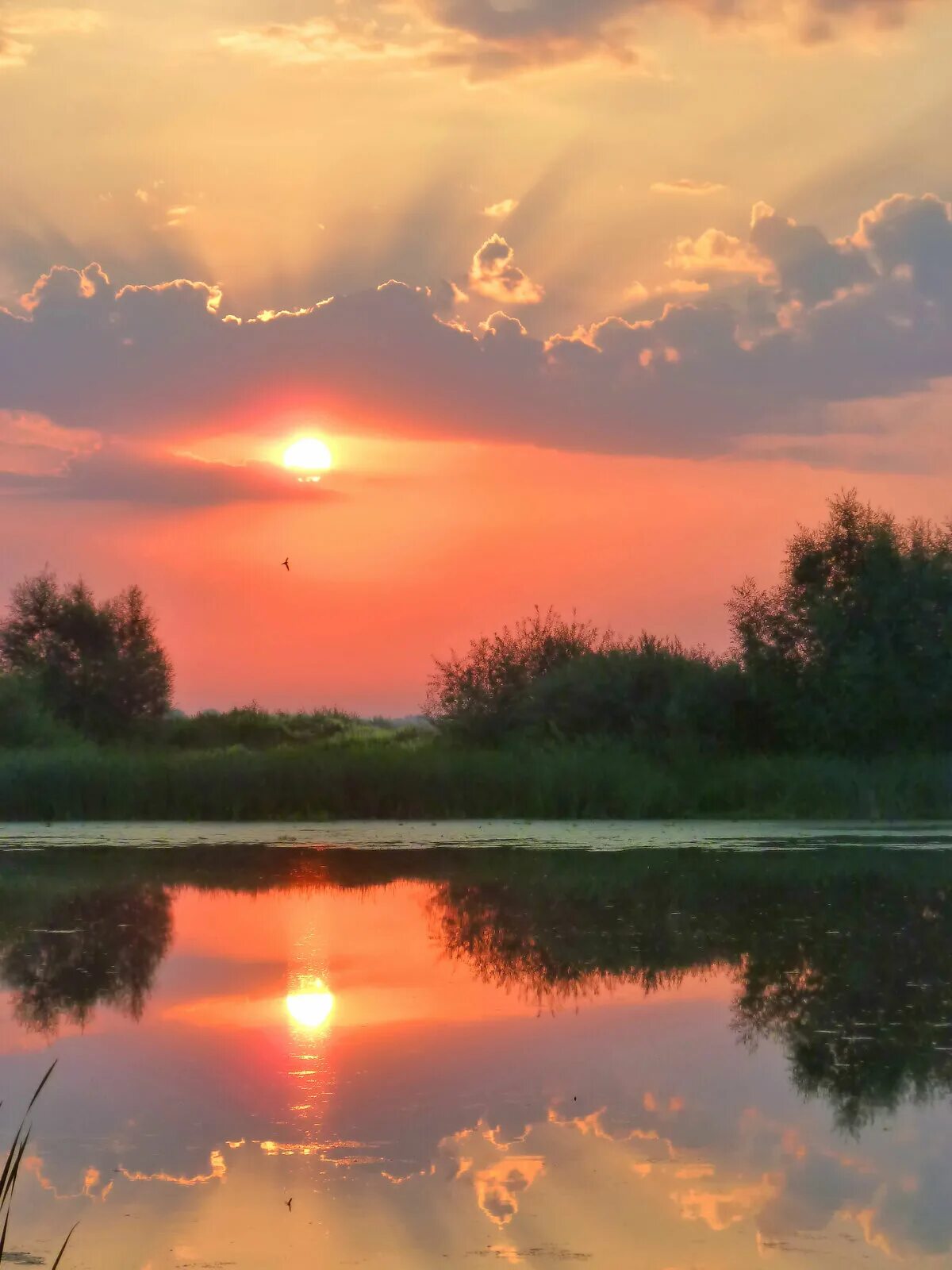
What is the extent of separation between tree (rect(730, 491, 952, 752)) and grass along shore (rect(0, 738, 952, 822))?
11.8 feet

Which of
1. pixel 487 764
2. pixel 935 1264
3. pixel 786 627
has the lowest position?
pixel 935 1264

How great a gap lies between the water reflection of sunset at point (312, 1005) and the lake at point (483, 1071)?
0.05 meters

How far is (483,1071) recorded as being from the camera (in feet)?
28.4

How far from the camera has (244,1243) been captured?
5.83 meters

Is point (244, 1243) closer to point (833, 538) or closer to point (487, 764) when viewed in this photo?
point (487, 764)

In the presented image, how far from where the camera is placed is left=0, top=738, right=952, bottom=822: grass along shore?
2772 cm

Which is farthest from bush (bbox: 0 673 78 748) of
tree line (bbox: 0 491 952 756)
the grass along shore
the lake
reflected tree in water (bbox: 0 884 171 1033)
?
reflected tree in water (bbox: 0 884 171 1033)

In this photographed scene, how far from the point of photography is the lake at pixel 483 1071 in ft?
19.7

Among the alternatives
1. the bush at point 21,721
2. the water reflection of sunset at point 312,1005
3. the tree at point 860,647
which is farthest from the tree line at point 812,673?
the water reflection of sunset at point 312,1005

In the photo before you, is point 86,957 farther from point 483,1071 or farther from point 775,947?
point 775,947

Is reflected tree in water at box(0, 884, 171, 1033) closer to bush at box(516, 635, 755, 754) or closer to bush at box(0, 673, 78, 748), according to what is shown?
bush at box(516, 635, 755, 754)

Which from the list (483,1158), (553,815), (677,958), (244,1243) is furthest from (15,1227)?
(553,815)

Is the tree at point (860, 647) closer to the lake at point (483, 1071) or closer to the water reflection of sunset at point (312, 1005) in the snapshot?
the lake at point (483, 1071)

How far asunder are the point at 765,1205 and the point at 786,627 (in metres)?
28.4
